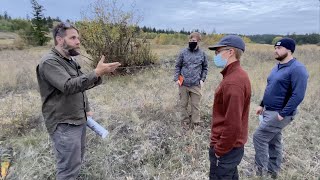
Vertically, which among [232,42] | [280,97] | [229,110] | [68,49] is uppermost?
[232,42]

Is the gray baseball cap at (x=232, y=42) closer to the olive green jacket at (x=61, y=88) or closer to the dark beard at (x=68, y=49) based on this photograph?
the olive green jacket at (x=61, y=88)

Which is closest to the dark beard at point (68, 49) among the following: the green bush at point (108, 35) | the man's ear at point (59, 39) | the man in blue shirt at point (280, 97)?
the man's ear at point (59, 39)

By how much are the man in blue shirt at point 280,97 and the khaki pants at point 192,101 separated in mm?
1727

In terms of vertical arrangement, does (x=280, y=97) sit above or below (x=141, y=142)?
above

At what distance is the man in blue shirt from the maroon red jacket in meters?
1.10

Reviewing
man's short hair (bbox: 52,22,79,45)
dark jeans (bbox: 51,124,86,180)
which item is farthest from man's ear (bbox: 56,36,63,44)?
dark jeans (bbox: 51,124,86,180)

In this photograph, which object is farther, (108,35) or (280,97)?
(108,35)

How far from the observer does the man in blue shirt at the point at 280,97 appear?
3.29 meters

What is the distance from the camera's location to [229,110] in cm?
231

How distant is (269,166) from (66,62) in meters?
3.07

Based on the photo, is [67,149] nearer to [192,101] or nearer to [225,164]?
[225,164]

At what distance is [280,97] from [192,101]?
2.17 meters

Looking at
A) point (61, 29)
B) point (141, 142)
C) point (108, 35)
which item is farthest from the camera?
point (108, 35)

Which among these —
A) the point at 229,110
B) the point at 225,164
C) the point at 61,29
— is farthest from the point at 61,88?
the point at 225,164
